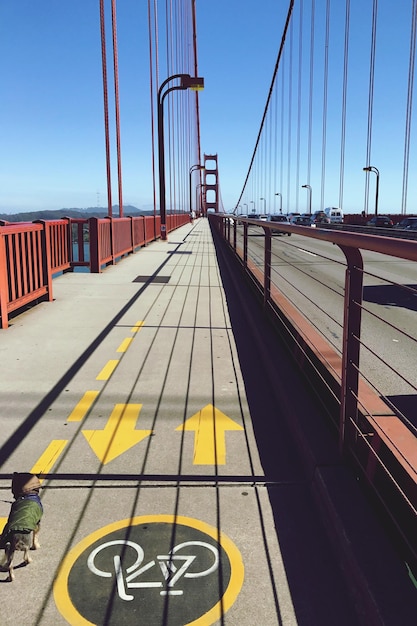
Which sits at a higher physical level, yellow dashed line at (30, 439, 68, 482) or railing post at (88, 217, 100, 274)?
railing post at (88, 217, 100, 274)

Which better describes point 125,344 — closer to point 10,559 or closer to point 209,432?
point 209,432

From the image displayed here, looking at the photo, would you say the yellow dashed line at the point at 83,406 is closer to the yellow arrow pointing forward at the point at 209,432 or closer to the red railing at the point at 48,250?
the yellow arrow pointing forward at the point at 209,432

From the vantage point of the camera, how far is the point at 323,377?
161 inches

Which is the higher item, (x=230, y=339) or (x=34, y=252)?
(x=34, y=252)

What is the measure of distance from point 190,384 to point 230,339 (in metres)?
1.88

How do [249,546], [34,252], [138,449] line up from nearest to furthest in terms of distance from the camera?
[249,546], [138,449], [34,252]

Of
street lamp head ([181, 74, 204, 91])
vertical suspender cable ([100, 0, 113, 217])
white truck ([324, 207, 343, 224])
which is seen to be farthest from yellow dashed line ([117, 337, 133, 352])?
white truck ([324, 207, 343, 224])

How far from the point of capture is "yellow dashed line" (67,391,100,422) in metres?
4.15

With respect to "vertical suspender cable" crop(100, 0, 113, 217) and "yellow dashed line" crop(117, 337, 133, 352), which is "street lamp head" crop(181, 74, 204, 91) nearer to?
"vertical suspender cable" crop(100, 0, 113, 217)

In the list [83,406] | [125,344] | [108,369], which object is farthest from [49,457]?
[125,344]

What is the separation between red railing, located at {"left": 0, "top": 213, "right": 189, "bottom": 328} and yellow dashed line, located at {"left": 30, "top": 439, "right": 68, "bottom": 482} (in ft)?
13.0

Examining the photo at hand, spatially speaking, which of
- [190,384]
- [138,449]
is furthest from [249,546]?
[190,384]

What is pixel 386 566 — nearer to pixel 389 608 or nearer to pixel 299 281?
pixel 389 608

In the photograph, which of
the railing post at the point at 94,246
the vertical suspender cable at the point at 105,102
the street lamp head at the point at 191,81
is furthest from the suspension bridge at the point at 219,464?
the street lamp head at the point at 191,81
